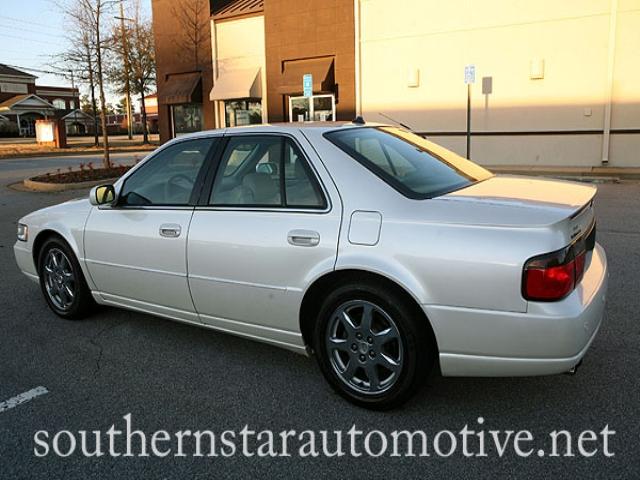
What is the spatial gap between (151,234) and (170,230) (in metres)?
0.19

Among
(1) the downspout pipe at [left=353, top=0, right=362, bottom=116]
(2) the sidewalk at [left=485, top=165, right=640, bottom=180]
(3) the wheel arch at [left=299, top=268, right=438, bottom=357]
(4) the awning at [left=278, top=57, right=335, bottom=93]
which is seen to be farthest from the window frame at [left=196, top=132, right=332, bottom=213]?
(4) the awning at [left=278, top=57, right=335, bottom=93]

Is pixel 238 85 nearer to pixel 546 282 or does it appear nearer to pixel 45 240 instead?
pixel 45 240

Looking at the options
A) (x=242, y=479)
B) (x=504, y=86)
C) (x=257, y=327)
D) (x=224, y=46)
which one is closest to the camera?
(x=242, y=479)

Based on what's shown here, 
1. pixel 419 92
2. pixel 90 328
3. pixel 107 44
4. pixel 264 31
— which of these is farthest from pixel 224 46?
pixel 90 328

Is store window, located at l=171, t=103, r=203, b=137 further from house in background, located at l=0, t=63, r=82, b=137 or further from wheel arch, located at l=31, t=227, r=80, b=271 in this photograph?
house in background, located at l=0, t=63, r=82, b=137

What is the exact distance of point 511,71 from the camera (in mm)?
16828

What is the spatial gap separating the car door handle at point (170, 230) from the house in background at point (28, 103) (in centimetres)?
6239

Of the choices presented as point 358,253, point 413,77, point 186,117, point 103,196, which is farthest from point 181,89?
point 358,253

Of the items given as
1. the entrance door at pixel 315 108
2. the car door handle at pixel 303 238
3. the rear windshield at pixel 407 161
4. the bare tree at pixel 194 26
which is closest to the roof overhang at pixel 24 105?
the bare tree at pixel 194 26

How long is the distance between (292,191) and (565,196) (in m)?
1.62

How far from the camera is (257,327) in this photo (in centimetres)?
377

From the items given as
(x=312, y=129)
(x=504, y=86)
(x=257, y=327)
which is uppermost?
(x=504, y=86)

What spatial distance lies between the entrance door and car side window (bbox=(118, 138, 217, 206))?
603 inches

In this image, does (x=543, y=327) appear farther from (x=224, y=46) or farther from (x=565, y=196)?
(x=224, y=46)
